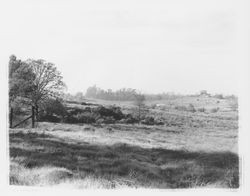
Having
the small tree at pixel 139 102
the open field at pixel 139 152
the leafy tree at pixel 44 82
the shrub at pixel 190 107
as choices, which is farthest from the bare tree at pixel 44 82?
the shrub at pixel 190 107

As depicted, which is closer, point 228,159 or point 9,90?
point 228,159

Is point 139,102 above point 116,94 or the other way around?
the other way around

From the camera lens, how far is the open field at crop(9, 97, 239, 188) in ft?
20.3

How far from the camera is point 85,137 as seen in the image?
6.57 metres

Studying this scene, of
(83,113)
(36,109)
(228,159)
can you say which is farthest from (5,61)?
(228,159)

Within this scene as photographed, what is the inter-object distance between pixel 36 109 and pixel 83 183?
138cm

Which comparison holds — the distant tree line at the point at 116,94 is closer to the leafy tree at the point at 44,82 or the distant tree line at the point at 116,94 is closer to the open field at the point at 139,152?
the open field at the point at 139,152

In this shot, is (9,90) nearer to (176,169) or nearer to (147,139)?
(147,139)

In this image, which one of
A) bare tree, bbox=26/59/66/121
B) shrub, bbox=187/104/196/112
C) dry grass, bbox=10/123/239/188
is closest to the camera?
dry grass, bbox=10/123/239/188

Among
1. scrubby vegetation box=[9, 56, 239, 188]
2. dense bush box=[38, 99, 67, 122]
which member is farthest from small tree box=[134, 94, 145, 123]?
dense bush box=[38, 99, 67, 122]

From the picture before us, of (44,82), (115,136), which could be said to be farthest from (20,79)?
(115,136)

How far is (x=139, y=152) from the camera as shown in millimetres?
6414

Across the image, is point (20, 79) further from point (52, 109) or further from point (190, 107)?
point (190, 107)

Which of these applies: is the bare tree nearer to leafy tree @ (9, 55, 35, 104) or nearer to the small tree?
leafy tree @ (9, 55, 35, 104)
